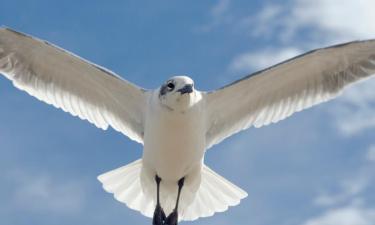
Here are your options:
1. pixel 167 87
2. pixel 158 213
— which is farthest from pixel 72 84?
pixel 158 213

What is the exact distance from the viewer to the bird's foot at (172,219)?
37.5 ft

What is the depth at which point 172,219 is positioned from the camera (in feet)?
37.7

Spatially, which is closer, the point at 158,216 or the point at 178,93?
the point at 178,93

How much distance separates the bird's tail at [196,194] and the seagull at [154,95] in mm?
11

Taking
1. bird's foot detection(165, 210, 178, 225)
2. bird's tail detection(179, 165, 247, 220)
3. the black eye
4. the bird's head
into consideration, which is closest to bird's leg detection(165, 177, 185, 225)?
bird's foot detection(165, 210, 178, 225)

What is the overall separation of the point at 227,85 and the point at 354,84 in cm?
142

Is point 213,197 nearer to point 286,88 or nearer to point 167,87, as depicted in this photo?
point 286,88

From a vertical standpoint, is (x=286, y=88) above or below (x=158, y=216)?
above

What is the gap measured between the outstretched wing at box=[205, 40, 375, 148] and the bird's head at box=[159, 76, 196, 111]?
2.72 feet

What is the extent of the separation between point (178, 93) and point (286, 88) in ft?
6.03

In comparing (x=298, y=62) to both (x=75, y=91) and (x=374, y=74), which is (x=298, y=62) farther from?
(x=75, y=91)

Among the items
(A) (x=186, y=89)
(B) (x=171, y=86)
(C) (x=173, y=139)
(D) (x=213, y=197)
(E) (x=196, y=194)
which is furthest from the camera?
(D) (x=213, y=197)

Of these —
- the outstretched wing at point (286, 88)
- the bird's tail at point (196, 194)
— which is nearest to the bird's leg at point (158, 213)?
the bird's tail at point (196, 194)

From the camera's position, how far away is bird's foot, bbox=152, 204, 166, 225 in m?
11.4
